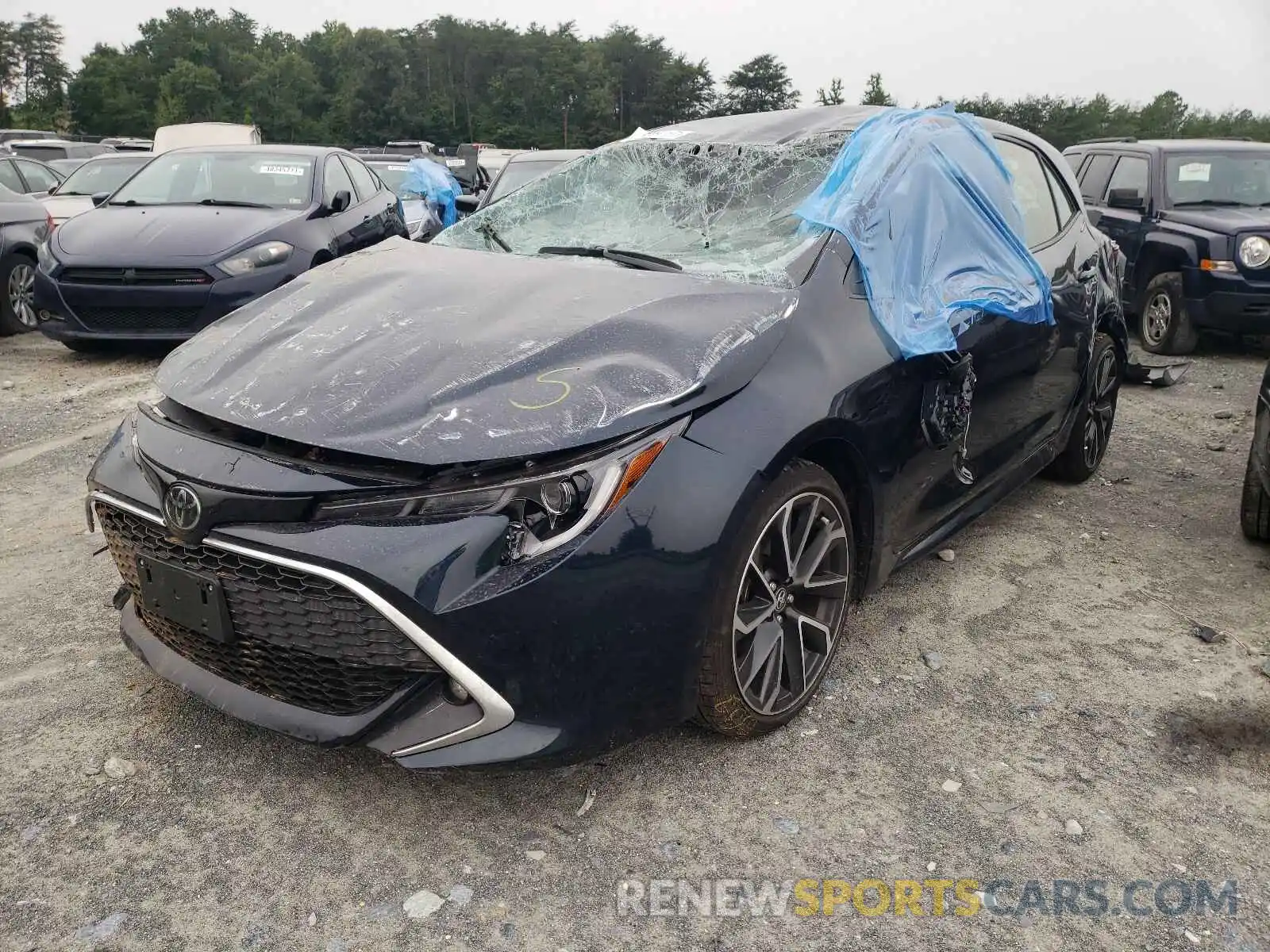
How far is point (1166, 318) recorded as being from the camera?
27.6 ft

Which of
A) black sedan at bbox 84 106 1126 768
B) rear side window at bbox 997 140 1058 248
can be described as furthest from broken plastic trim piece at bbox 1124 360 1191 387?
black sedan at bbox 84 106 1126 768

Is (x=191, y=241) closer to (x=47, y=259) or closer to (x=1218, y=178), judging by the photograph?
(x=47, y=259)

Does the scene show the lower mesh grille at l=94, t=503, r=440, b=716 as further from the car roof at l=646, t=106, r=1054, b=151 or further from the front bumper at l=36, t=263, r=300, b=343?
the front bumper at l=36, t=263, r=300, b=343

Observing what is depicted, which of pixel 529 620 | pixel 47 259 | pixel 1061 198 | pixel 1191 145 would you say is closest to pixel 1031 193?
pixel 1061 198

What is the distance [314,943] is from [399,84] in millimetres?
98921

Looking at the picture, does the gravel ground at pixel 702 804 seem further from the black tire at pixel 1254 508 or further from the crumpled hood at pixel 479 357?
the crumpled hood at pixel 479 357

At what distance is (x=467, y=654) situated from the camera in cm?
208

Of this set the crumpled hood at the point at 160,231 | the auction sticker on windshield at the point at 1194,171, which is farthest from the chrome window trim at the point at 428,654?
the auction sticker on windshield at the point at 1194,171

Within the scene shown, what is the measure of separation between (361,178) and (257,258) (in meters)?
2.26

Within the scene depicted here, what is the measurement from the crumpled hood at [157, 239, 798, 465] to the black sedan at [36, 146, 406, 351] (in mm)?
4183

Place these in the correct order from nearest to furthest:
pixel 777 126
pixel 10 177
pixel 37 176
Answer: pixel 777 126 < pixel 10 177 < pixel 37 176

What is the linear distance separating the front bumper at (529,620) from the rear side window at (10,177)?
1032cm

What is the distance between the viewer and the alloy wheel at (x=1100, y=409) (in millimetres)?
4578

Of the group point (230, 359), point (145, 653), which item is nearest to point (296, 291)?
point (230, 359)
